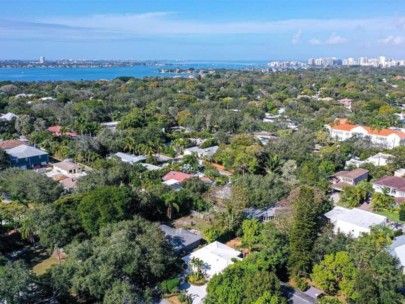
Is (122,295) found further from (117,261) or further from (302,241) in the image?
(302,241)

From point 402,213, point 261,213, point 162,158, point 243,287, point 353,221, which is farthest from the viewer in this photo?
point 162,158

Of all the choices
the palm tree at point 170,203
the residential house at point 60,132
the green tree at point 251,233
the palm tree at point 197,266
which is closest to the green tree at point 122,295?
the palm tree at point 197,266

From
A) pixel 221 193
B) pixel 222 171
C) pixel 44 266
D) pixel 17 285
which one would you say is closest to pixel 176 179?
pixel 221 193

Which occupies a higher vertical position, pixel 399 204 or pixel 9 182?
pixel 9 182

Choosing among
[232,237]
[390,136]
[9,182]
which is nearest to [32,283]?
[232,237]

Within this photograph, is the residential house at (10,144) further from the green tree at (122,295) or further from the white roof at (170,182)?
the green tree at (122,295)

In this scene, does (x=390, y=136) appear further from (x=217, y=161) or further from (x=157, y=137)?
(x=157, y=137)
